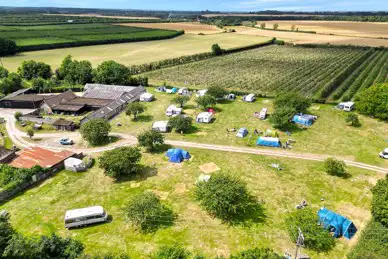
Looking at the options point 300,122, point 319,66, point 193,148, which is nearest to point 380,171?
point 300,122

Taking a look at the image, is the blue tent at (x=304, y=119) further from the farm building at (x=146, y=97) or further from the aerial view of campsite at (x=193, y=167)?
the farm building at (x=146, y=97)

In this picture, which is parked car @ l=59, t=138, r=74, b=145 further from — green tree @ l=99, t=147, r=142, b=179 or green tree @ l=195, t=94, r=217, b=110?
green tree @ l=195, t=94, r=217, b=110

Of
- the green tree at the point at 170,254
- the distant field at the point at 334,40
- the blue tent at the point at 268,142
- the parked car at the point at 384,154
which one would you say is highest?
the distant field at the point at 334,40

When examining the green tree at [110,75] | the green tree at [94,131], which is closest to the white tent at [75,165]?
the green tree at [94,131]

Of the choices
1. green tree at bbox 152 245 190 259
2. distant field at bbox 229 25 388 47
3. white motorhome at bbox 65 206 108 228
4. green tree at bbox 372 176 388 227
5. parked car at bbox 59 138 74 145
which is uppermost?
distant field at bbox 229 25 388 47

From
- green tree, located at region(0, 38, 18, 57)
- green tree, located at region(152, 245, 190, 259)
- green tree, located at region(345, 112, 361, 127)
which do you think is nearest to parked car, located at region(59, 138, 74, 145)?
green tree, located at region(152, 245, 190, 259)

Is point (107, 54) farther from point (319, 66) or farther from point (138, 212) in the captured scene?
point (138, 212)

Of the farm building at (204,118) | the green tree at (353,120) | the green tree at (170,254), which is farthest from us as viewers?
the farm building at (204,118)
